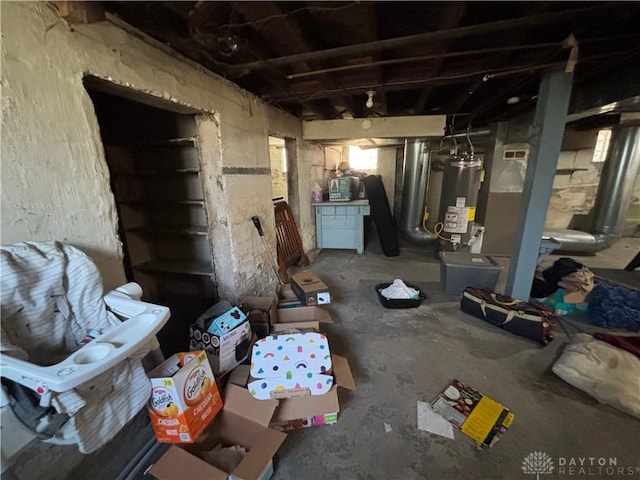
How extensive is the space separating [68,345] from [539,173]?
10.3 ft

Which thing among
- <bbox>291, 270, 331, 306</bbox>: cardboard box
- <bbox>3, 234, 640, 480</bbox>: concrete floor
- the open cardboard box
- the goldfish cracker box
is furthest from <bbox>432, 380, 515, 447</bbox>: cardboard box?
the goldfish cracker box

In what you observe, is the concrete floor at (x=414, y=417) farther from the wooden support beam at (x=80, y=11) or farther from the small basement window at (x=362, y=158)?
the small basement window at (x=362, y=158)

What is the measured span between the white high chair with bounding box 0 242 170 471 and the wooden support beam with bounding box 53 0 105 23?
888 mm

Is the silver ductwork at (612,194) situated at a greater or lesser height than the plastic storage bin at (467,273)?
greater

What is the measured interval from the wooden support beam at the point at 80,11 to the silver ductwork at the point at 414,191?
12.3 ft

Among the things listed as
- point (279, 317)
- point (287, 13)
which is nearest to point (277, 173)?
point (279, 317)

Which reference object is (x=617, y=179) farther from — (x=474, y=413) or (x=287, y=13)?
(x=287, y=13)

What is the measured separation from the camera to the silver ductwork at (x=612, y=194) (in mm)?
3697

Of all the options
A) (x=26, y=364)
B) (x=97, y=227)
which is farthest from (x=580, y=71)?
(x=26, y=364)

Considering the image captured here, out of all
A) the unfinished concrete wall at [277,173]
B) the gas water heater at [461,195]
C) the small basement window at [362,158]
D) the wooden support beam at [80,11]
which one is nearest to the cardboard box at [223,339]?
the wooden support beam at [80,11]

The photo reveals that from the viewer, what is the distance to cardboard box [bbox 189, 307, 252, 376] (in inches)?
58.2

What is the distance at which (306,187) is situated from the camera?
390 centimetres

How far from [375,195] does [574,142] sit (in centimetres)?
333

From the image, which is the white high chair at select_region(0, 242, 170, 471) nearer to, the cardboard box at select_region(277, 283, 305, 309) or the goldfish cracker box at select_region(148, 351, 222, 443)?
the goldfish cracker box at select_region(148, 351, 222, 443)
